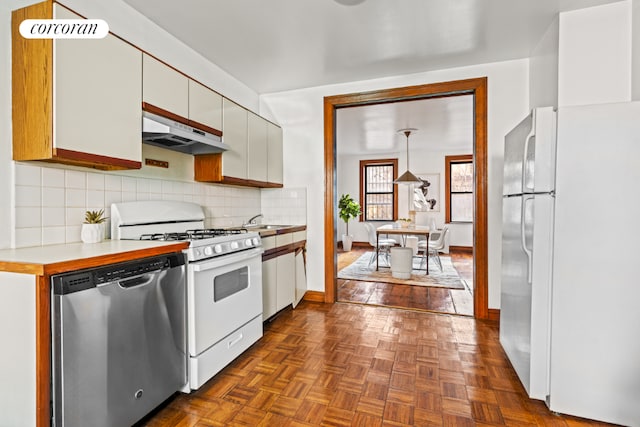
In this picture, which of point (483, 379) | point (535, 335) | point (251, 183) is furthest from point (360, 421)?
point (251, 183)

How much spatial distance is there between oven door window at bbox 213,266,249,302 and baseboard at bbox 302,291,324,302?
4.80ft

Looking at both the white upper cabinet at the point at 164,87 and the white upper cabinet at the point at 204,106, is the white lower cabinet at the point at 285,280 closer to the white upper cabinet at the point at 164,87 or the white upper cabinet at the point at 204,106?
the white upper cabinet at the point at 204,106

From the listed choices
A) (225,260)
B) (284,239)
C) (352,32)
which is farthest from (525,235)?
(284,239)

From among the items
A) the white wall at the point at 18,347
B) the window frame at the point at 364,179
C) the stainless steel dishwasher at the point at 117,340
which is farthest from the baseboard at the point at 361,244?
the white wall at the point at 18,347

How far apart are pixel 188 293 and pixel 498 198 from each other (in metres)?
2.82

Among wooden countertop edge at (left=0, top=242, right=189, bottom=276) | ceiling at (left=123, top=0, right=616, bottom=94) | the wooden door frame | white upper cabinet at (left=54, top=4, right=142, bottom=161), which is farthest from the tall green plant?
wooden countertop edge at (left=0, top=242, right=189, bottom=276)

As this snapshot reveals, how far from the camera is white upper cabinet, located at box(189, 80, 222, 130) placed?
2.39 m

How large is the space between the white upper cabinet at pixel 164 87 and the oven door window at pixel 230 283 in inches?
46.3

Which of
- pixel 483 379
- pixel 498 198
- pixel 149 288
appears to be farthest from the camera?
pixel 498 198

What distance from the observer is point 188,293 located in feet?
6.05

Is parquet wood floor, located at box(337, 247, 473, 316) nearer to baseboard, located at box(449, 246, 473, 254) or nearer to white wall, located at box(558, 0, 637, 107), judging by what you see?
white wall, located at box(558, 0, 637, 107)

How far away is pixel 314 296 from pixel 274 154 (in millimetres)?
1692

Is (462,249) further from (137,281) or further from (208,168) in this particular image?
(137,281)

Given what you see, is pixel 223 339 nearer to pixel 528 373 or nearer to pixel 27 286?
pixel 27 286
